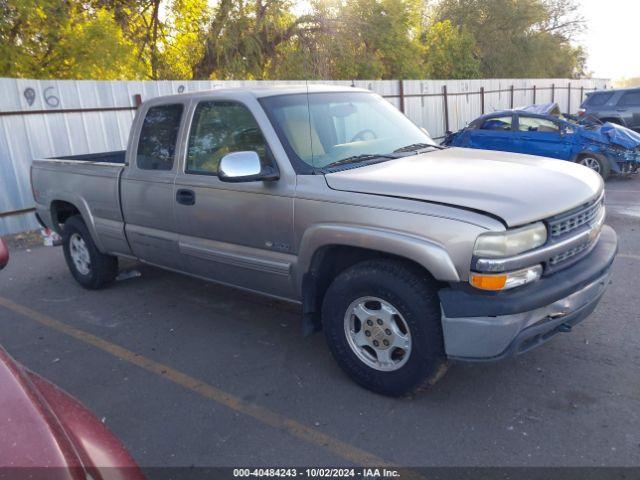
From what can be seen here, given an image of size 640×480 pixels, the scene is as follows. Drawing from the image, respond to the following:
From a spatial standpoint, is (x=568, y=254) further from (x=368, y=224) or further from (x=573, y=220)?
(x=368, y=224)

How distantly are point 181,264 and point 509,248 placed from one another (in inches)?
109

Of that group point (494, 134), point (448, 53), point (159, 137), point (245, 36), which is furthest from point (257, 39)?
point (159, 137)

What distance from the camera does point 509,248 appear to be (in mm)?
2854

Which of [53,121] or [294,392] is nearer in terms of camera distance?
[294,392]

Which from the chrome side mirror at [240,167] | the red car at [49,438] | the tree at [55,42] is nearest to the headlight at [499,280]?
the chrome side mirror at [240,167]

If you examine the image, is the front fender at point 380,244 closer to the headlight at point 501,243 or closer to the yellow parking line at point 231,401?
the headlight at point 501,243

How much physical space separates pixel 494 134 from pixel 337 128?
8.33 m

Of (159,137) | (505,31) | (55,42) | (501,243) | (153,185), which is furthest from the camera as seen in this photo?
(505,31)

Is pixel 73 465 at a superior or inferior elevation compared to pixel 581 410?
superior

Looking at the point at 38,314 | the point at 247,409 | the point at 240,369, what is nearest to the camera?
the point at 247,409

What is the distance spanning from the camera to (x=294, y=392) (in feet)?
11.9

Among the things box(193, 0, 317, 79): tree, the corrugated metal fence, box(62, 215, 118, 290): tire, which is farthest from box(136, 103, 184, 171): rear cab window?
box(193, 0, 317, 79): tree

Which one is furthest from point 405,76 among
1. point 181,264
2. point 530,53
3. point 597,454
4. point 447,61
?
point 597,454

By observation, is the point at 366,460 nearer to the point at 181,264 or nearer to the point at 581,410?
the point at 581,410
